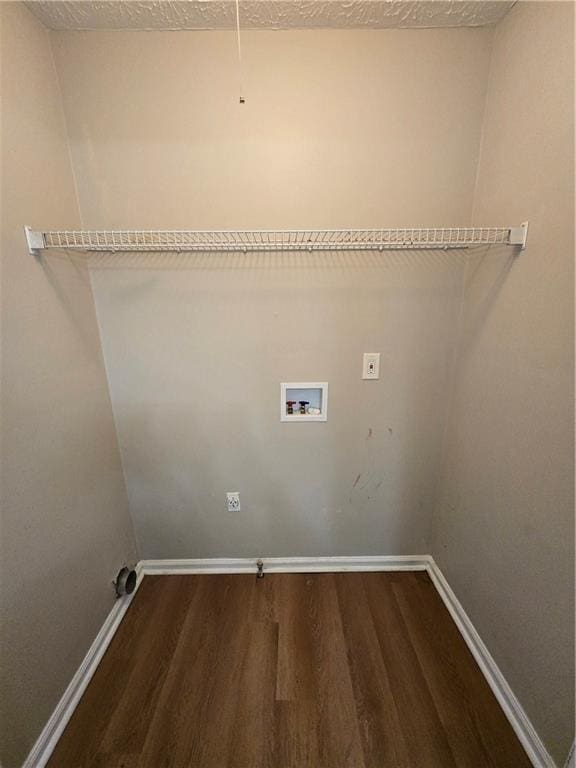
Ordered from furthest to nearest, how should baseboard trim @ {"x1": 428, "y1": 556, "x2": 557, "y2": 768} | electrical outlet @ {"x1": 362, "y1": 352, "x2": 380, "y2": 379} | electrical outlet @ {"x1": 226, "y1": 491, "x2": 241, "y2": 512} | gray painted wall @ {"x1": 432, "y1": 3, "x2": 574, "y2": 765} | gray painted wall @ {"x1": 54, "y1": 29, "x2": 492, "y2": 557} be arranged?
1. electrical outlet @ {"x1": 226, "y1": 491, "x2": 241, "y2": 512}
2. electrical outlet @ {"x1": 362, "y1": 352, "x2": 380, "y2": 379}
3. gray painted wall @ {"x1": 54, "y1": 29, "x2": 492, "y2": 557}
4. baseboard trim @ {"x1": 428, "y1": 556, "x2": 557, "y2": 768}
5. gray painted wall @ {"x1": 432, "y1": 3, "x2": 574, "y2": 765}

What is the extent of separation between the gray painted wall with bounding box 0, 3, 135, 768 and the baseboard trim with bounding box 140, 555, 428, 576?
1.37 ft

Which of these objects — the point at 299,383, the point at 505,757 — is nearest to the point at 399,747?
A: the point at 505,757

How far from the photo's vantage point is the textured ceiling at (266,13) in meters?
1.08

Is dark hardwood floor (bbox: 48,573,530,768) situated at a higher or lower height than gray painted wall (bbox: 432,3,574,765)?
lower

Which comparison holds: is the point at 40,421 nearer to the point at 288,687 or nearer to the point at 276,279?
the point at 276,279

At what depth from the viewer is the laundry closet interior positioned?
3.36 ft

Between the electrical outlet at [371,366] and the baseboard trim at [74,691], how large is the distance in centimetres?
169

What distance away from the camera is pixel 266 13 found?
1.12 meters

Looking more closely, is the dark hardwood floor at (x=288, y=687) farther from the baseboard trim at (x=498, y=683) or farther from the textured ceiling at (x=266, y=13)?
the textured ceiling at (x=266, y=13)

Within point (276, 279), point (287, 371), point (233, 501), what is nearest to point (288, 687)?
point (233, 501)

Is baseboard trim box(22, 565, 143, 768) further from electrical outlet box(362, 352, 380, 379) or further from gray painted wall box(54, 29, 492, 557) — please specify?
electrical outlet box(362, 352, 380, 379)

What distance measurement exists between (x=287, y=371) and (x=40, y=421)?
986mm

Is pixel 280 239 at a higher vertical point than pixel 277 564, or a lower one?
higher

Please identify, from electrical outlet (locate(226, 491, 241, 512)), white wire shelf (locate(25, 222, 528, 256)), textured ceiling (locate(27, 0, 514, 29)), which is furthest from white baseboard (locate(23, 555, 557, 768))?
textured ceiling (locate(27, 0, 514, 29))
